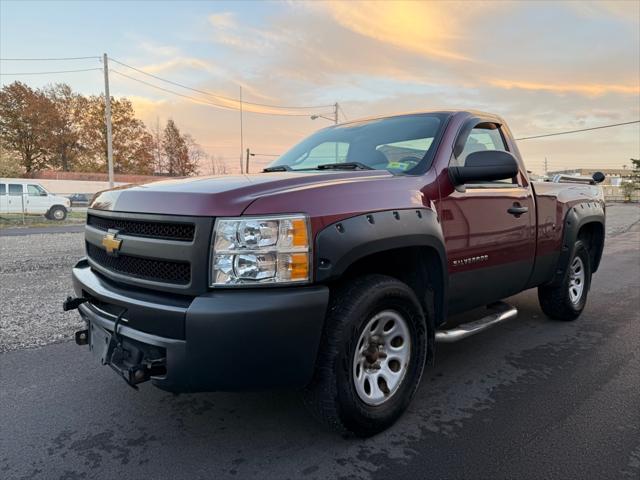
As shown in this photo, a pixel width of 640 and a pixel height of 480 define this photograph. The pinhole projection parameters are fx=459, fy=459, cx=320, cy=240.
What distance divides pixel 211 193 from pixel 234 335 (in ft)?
2.28

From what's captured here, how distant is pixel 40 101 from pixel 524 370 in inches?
2521

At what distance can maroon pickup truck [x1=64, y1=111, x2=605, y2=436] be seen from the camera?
212cm

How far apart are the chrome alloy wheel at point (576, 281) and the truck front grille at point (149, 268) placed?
4.16 meters

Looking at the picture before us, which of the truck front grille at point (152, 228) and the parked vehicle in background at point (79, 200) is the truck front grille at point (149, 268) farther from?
the parked vehicle in background at point (79, 200)

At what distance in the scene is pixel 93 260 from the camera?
2.99 meters

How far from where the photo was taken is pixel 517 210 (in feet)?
11.9

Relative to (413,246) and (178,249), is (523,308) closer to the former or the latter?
(413,246)

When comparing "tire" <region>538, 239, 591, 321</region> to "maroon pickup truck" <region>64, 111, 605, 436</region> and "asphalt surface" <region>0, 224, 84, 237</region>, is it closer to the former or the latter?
"maroon pickup truck" <region>64, 111, 605, 436</region>

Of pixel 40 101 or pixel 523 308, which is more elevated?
pixel 40 101

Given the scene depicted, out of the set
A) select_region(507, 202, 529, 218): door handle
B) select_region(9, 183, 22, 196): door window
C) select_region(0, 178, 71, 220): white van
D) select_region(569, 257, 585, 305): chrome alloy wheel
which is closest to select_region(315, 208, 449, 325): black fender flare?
select_region(507, 202, 529, 218): door handle

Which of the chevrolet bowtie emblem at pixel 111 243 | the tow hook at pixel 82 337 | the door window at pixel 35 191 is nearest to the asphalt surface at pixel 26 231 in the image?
the door window at pixel 35 191

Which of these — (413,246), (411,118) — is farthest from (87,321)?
(411,118)

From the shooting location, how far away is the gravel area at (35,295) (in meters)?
4.34

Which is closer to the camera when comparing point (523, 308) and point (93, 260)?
point (93, 260)
